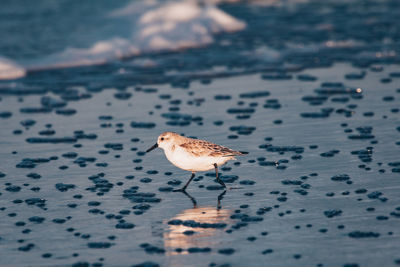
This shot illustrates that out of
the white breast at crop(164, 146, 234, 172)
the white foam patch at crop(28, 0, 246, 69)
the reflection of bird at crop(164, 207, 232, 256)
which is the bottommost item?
the reflection of bird at crop(164, 207, 232, 256)

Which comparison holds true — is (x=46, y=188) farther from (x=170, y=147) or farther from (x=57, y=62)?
(x=57, y=62)

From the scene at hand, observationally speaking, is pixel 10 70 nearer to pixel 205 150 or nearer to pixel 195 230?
pixel 205 150

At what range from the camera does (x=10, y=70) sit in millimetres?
17719

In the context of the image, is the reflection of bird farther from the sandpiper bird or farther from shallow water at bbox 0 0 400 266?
the sandpiper bird

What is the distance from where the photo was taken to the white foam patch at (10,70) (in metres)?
17.2

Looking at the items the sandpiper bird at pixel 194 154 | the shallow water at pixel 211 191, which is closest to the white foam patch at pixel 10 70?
the shallow water at pixel 211 191

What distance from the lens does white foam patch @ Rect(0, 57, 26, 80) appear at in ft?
56.6

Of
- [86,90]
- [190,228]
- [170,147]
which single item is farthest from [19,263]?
[86,90]

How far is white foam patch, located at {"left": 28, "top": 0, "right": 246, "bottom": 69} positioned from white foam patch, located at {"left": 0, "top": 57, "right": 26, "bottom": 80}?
1.49 ft

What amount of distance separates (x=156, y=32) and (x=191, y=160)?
13.7 meters

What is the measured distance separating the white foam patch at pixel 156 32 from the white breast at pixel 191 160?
980 cm

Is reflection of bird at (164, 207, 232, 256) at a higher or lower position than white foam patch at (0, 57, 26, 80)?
lower

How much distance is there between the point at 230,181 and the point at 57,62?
34.1ft

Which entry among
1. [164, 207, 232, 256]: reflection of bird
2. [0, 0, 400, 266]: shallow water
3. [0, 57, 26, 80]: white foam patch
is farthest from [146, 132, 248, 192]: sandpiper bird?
[0, 57, 26, 80]: white foam patch
